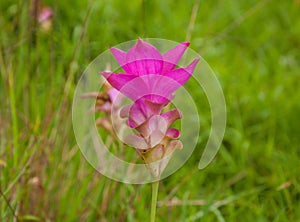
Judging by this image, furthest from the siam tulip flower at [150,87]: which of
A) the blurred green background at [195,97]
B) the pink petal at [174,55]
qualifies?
the blurred green background at [195,97]

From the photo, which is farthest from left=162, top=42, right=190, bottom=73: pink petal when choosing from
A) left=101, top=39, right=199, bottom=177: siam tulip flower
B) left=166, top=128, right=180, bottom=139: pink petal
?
left=166, top=128, right=180, bottom=139: pink petal

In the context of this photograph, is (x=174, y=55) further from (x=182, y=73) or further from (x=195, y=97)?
(x=195, y=97)

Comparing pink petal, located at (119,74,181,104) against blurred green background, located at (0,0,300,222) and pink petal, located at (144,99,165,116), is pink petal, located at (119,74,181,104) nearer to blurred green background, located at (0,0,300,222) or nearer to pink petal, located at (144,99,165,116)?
pink petal, located at (144,99,165,116)

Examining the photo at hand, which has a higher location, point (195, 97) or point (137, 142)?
point (195, 97)

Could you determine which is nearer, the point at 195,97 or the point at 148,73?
the point at 148,73

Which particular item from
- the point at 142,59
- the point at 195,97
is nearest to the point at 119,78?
the point at 142,59

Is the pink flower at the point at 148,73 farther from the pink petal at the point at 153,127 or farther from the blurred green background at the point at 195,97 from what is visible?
the blurred green background at the point at 195,97
